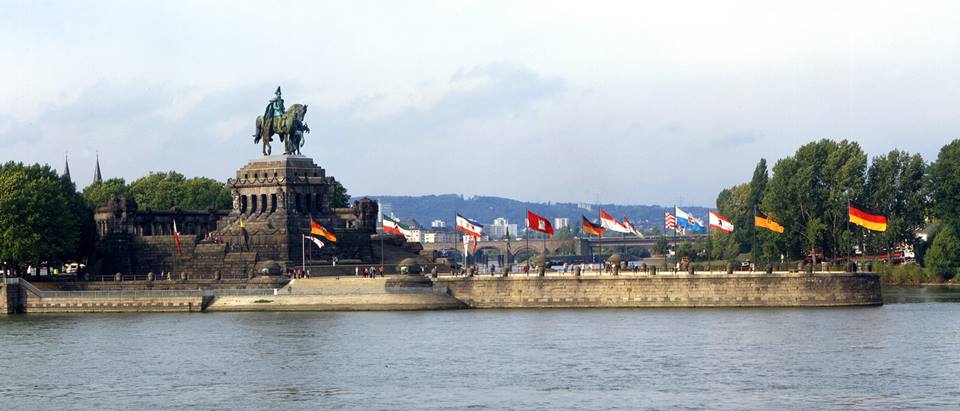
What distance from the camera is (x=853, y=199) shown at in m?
152

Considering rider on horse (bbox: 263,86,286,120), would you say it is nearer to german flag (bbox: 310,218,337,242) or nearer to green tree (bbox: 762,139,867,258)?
german flag (bbox: 310,218,337,242)

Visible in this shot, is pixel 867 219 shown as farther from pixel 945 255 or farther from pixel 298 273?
pixel 298 273

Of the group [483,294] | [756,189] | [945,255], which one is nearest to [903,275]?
[945,255]

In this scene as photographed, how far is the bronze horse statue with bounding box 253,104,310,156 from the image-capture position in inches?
5320

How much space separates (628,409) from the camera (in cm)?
6862

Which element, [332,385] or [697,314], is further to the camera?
[697,314]

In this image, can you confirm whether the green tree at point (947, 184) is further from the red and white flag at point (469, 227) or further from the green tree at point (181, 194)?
the green tree at point (181, 194)

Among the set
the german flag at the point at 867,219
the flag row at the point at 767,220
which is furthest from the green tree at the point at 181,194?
the german flag at the point at 867,219

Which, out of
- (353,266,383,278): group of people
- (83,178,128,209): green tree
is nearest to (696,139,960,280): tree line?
(353,266,383,278): group of people

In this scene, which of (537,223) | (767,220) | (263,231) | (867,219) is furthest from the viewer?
(263,231)

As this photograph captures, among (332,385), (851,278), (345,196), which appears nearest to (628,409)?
(332,385)

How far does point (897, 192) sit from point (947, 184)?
5.32m

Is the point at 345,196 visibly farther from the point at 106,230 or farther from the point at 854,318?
the point at 854,318

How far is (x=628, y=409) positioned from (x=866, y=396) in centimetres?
949
